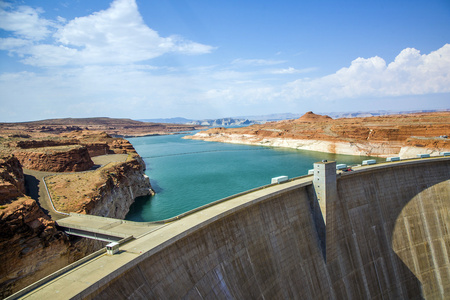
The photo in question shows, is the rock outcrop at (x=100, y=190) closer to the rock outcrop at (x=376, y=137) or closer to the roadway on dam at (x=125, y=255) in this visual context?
the roadway on dam at (x=125, y=255)

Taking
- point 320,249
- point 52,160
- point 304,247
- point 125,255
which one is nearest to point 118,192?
point 52,160

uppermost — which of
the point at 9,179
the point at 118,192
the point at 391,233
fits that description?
the point at 9,179

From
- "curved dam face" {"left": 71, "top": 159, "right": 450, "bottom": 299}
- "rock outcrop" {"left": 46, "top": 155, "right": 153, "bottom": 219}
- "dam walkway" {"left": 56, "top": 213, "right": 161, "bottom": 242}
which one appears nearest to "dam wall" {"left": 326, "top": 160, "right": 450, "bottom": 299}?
"curved dam face" {"left": 71, "top": 159, "right": 450, "bottom": 299}

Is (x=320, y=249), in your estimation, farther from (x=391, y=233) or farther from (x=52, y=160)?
(x=52, y=160)

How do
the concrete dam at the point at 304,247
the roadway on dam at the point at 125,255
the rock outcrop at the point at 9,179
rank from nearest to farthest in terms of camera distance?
the roadway on dam at the point at 125,255 < the concrete dam at the point at 304,247 < the rock outcrop at the point at 9,179

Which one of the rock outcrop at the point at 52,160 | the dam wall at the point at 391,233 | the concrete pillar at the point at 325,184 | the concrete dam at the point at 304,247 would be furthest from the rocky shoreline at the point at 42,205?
the dam wall at the point at 391,233

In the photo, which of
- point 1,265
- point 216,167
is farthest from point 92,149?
point 1,265

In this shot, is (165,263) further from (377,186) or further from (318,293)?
(377,186)

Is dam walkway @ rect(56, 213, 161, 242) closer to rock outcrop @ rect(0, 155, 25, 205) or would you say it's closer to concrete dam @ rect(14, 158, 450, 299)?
concrete dam @ rect(14, 158, 450, 299)
